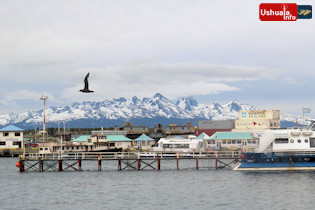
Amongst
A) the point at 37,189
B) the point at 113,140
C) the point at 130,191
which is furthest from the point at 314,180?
the point at 113,140

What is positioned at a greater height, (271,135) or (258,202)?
(271,135)

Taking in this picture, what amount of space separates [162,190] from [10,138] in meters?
119

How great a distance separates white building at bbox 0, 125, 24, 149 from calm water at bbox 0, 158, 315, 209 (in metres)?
89.2

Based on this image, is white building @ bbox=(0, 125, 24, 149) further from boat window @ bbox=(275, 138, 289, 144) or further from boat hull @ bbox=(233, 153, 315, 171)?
boat window @ bbox=(275, 138, 289, 144)

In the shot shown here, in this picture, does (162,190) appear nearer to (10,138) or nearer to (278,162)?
(278,162)

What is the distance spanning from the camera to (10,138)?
562ft

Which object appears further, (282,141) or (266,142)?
(282,141)

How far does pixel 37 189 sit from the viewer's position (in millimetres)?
66562

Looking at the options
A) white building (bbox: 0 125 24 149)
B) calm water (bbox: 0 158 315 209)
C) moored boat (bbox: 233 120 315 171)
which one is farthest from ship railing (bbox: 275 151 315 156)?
white building (bbox: 0 125 24 149)

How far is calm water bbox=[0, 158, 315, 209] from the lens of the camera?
52.4 metres

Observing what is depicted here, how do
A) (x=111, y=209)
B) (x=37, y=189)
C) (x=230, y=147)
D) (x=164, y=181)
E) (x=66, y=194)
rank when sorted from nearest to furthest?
(x=111, y=209), (x=66, y=194), (x=37, y=189), (x=164, y=181), (x=230, y=147)

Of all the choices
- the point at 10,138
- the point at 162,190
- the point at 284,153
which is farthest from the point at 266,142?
the point at 10,138

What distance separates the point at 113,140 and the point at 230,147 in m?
37.7

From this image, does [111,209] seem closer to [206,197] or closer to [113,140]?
[206,197]
